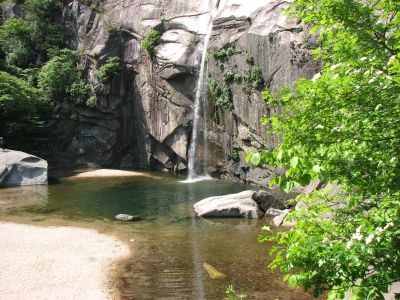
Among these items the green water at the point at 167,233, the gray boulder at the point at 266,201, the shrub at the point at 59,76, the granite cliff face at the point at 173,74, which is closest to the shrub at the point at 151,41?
the granite cliff face at the point at 173,74

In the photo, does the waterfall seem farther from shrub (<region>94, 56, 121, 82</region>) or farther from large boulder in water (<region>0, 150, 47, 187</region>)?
large boulder in water (<region>0, 150, 47, 187</region>)

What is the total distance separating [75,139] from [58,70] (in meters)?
6.46

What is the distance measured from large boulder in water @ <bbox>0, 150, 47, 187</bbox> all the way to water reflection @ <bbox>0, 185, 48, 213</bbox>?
1007 millimetres

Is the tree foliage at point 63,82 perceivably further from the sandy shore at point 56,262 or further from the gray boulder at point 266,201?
the sandy shore at point 56,262

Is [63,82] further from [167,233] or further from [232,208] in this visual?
[167,233]

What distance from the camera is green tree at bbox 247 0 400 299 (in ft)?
11.2

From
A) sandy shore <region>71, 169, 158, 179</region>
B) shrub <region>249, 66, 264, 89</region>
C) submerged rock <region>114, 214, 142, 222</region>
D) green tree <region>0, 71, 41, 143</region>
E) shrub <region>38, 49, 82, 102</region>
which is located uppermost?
shrub <region>38, 49, 82, 102</region>

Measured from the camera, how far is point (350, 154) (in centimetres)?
389

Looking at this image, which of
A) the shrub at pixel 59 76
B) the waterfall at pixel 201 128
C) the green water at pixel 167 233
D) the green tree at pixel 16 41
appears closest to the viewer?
the green water at pixel 167 233

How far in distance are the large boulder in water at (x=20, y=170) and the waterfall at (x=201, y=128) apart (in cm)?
1067

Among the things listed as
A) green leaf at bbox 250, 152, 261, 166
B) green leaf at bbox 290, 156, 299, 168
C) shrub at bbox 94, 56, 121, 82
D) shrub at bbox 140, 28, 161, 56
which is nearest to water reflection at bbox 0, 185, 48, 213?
shrub at bbox 94, 56, 121, 82

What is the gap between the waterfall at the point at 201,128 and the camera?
30875 millimetres

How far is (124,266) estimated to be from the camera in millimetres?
12172

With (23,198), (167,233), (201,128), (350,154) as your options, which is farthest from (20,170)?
(350,154)
